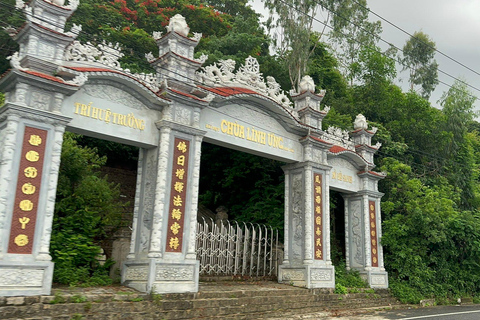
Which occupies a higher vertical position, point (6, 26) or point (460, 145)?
point (6, 26)

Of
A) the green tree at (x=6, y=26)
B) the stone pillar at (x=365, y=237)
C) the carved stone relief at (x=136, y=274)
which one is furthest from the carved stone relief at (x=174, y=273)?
the green tree at (x=6, y=26)

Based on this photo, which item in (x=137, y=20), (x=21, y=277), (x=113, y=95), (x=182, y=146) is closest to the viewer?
(x=21, y=277)

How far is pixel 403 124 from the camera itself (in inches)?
701

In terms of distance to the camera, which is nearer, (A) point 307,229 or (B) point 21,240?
(B) point 21,240

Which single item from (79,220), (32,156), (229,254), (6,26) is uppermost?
(6,26)

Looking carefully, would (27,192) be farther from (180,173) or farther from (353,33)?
(353,33)

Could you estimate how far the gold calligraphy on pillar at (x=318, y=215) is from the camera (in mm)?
10469

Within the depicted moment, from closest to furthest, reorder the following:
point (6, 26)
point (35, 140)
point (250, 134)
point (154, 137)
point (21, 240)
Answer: point (21, 240) → point (35, 140) → point (154, 137) → point (250, 134) → point (6, 26)

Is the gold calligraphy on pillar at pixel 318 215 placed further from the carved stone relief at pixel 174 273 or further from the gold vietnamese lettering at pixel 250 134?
the carved stone relief at pixel 174 273

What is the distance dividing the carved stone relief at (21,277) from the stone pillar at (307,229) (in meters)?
6.13

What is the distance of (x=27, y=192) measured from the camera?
6.20 metres

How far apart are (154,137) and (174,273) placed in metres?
2.64

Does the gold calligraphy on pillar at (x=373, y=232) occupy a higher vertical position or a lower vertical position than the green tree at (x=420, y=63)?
lower

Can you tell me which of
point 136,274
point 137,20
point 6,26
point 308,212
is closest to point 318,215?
point 308,212
